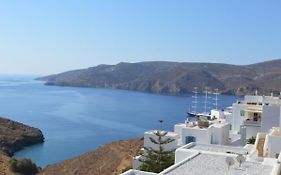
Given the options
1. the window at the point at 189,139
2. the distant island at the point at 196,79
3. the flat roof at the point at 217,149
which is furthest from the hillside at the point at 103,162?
the distant island at the point at 196,79

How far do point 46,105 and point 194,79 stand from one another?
75247 mm

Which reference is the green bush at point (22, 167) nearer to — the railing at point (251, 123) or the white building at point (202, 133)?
the white building at point (202, 133)

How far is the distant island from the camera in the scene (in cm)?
14250

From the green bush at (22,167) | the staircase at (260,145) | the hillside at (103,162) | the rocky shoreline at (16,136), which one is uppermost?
the staircase at (260,145)

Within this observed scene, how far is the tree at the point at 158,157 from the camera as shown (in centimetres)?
1709

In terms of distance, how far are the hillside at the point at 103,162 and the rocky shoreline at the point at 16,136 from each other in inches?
731

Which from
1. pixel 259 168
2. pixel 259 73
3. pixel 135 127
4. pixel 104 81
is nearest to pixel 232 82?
pixel 259 73

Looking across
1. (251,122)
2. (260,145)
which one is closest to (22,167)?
(251,122)

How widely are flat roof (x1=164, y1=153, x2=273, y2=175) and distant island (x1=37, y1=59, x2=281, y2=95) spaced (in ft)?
384

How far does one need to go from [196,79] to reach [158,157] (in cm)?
13877

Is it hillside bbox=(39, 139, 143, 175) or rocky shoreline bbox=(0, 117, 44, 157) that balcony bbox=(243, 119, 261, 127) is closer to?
hillside bbox=(39, 139, 143, 175)

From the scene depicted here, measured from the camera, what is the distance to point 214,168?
10.4m

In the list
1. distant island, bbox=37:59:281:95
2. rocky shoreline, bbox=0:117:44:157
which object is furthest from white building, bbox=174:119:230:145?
distant island, bbox=37:59:281:95

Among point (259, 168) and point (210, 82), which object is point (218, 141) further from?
point (210, 82)
